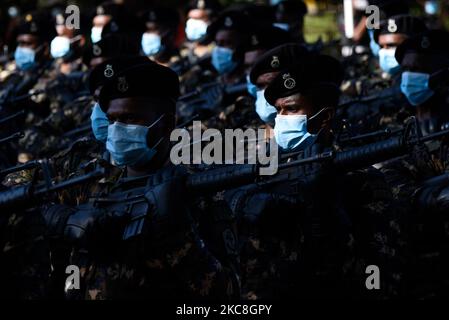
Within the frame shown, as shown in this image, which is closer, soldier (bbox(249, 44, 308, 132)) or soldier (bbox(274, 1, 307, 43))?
soldier (bbox(249, 44, 308, 132))

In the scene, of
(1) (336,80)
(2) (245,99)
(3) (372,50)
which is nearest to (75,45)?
(3) (372,50)

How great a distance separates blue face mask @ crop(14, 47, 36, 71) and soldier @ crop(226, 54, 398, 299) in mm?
7852

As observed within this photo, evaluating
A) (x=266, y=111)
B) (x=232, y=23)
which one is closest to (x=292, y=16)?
(x=232, y=23)

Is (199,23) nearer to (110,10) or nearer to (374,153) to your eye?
(110,10)

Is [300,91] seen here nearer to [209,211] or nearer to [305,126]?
[305,126]

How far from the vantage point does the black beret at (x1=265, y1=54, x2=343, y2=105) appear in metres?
8.65

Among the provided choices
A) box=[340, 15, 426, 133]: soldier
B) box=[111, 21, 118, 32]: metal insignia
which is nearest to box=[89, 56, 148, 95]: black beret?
box=[340, 15, 426, 133]: soldier

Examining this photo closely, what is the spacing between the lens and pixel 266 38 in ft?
40.7

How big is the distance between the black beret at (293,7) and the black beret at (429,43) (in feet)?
18.6

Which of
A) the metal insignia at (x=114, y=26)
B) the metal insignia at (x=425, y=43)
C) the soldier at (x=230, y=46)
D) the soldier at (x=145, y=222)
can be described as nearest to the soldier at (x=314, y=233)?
the soldier at (x=145, y=222)

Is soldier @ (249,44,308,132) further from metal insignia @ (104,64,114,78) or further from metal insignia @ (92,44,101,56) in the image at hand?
metal insignia @ (92,44,101,56)

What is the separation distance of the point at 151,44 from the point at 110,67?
691cm

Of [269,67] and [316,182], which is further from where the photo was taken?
[269,67]

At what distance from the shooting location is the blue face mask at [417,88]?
10438mm
